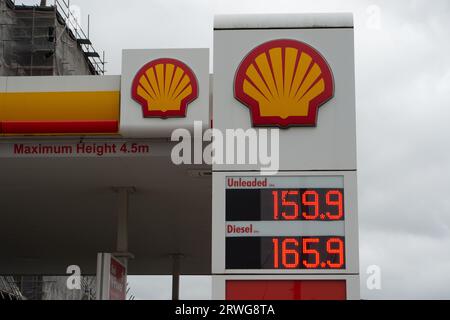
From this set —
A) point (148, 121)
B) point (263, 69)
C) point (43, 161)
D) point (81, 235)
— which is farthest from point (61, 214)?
point (263, 69)

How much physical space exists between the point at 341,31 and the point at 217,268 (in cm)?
361

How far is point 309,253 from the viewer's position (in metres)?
11.5

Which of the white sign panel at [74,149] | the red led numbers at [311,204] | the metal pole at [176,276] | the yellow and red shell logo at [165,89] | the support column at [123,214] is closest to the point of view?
the red led numbers at [311,204]

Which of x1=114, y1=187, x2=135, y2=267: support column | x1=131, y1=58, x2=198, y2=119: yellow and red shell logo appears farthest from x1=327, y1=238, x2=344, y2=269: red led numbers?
x1=114, y1=187, x2=135, y2=267: support column

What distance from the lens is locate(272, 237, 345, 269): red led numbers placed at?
1144 cm

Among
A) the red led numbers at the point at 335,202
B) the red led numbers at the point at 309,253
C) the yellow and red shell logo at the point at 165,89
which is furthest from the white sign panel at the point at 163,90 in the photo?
the red led numbers at the point at 309,253

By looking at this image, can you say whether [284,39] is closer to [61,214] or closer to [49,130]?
[49,130]

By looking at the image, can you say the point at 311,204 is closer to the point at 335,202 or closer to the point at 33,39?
the point at 335,202

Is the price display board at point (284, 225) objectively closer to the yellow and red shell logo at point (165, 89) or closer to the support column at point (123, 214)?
the yellow and red shell logo at point (165, 89)

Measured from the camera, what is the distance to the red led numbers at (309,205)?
37.9 feet

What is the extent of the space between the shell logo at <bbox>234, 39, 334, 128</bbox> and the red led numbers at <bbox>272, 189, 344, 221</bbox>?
97 centimetres

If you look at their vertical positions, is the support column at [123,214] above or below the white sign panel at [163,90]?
below

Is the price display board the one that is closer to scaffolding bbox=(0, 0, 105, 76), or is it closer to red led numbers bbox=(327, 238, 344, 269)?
red led numbers bbox=(327, 238, 344, 269)

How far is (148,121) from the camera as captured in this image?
14.5m
